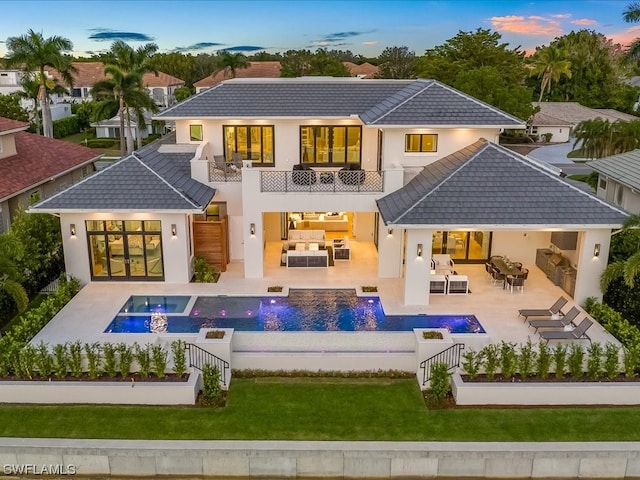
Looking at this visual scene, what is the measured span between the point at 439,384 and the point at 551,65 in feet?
252

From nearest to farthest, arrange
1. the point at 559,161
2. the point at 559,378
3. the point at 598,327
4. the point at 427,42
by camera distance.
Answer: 1. the point at 559,378
2. the point at 598,327
3. the point at 559,161
4. the point at 427,42

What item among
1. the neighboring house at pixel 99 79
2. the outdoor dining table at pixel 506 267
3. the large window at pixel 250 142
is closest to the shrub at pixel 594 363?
the outdoor dining table at pixel 506 267

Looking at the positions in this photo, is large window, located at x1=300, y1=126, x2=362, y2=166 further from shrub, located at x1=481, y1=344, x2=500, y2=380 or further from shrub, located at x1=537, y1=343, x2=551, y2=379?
shrub, located at x1=537, y1=343, x2=551, y2=379

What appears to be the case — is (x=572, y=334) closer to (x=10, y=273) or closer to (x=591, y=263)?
(x=591, y=263)

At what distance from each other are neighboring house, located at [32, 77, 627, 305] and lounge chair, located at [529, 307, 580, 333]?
2330 mm

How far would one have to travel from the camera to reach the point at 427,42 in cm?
9669

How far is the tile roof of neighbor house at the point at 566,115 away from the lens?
219ft

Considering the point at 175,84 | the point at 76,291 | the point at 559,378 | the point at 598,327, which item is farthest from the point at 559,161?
the point at 175,84

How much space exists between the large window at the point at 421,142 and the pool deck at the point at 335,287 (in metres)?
5.05

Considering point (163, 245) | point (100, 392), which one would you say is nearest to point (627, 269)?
point (100, 392)

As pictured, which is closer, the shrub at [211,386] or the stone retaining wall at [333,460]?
the stone retaining wall at [333,460]

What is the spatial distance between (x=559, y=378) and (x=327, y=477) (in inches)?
284

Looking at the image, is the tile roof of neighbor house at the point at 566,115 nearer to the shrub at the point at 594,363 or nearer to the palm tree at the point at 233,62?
the palm tree at the point at 233,62

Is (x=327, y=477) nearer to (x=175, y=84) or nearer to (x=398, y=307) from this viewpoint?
(x=398, y=307)
